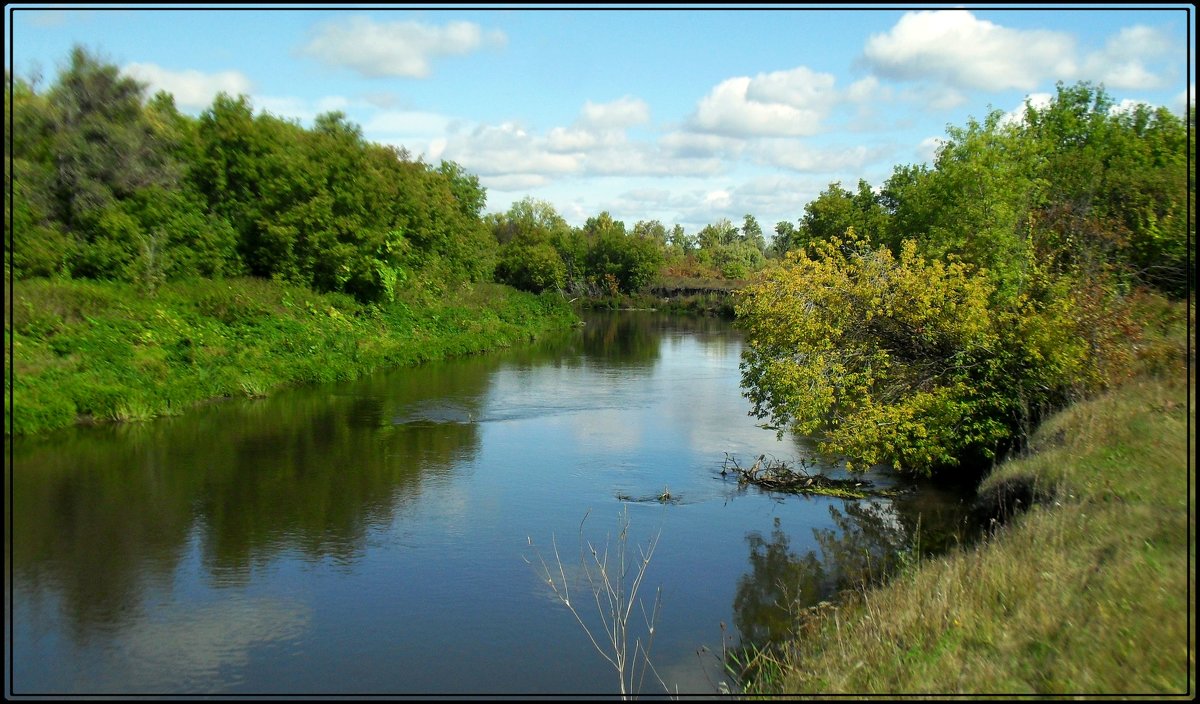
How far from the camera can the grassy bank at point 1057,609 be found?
6.06 m

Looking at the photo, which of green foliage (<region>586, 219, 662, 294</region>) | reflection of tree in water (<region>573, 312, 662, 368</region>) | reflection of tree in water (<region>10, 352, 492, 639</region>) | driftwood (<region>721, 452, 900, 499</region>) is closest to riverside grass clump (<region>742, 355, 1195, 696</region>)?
driftwood (<region>721, 452, 900, 499</region>)

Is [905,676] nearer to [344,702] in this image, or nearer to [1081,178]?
[344,702]

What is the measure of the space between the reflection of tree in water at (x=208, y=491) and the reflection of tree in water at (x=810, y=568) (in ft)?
18.5

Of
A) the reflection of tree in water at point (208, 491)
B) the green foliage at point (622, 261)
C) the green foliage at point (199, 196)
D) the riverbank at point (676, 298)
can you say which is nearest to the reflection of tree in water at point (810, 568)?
the reflection of tree in water at point (208, 491)

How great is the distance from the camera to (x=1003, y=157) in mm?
23859

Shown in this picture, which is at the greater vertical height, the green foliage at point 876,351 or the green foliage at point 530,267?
the green foliage at point 530,267

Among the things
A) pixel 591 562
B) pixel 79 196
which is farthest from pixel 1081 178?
pixel 79 196

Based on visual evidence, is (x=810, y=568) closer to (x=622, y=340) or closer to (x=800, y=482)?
(x=800, y=482)

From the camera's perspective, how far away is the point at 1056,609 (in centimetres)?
699

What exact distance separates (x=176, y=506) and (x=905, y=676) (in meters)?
11.6

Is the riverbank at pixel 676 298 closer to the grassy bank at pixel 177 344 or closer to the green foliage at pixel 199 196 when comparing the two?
the green foliage at pixel 199 196

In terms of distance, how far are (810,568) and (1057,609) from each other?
5.33 metres

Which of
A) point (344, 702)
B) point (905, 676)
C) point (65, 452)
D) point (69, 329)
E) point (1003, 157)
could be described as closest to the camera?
point (905, 676)

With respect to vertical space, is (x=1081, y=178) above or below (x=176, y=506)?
above
